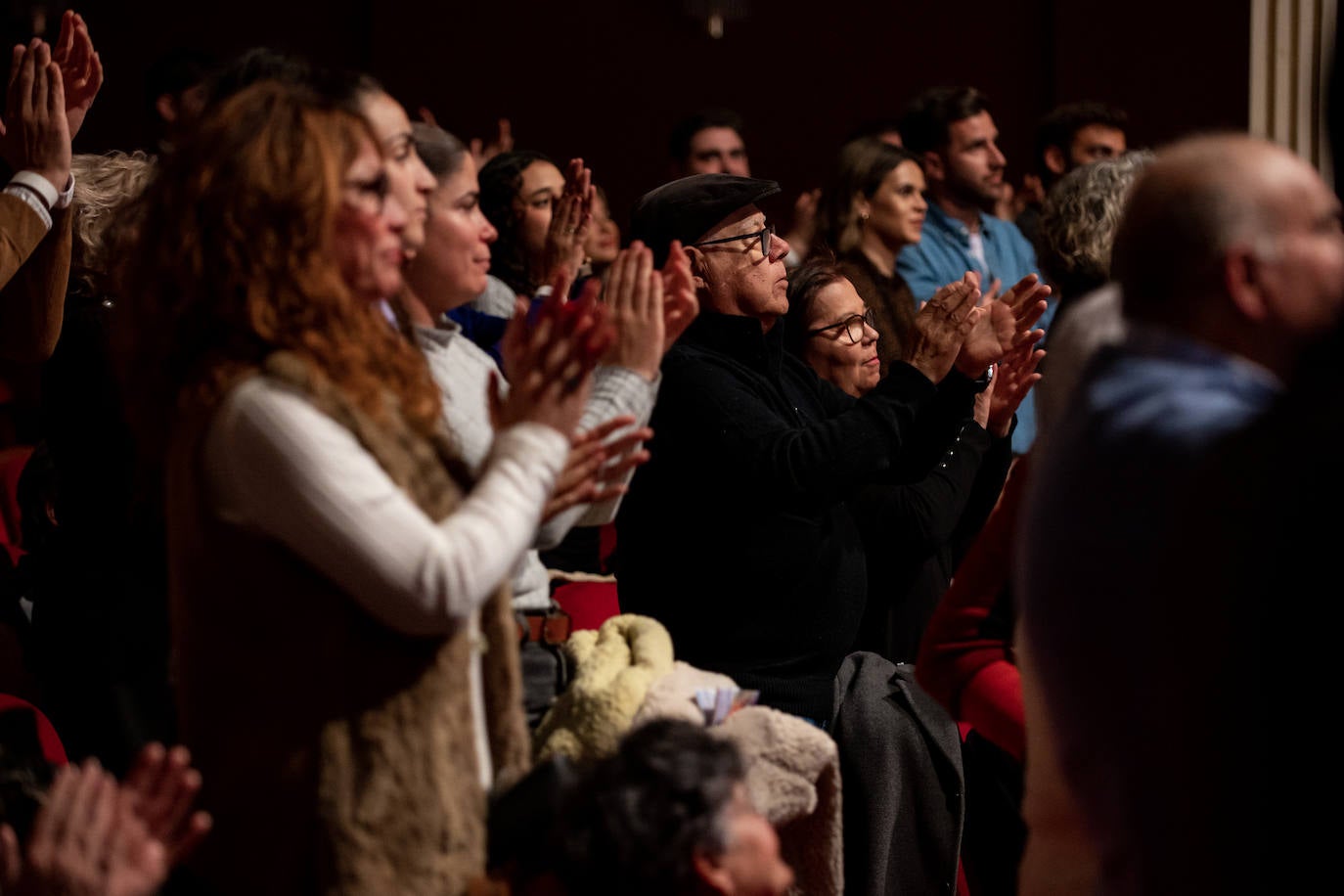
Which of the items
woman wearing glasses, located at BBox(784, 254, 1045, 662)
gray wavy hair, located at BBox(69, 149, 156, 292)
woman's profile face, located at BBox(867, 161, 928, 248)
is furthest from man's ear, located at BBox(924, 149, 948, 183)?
gray wavy hair, located at BBox(69, 149, 156, 292)

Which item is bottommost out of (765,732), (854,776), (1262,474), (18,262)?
(854,776)

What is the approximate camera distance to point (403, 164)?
2039 mm

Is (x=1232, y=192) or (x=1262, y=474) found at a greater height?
(x=1232, y=192)

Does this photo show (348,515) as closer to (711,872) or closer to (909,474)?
(711,872)

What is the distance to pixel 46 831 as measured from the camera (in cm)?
160

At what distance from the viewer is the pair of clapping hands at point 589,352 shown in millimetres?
1746

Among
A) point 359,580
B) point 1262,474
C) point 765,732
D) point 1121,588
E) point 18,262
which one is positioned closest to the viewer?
point 1262,474

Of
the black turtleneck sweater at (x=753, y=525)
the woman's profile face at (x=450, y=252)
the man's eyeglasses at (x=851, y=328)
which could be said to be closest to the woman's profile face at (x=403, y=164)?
the woman's profile face at (x=450, y=252)

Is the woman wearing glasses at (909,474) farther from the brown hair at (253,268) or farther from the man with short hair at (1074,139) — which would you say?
the man with short hair at (1074,139)

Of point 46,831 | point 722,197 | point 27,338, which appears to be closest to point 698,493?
point 722,197

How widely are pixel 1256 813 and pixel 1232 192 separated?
1.73 feet

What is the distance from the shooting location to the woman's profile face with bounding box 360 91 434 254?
6.56ft

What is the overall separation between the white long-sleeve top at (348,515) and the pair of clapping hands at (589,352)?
0.44ft

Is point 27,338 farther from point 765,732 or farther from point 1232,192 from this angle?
point 1232,192
